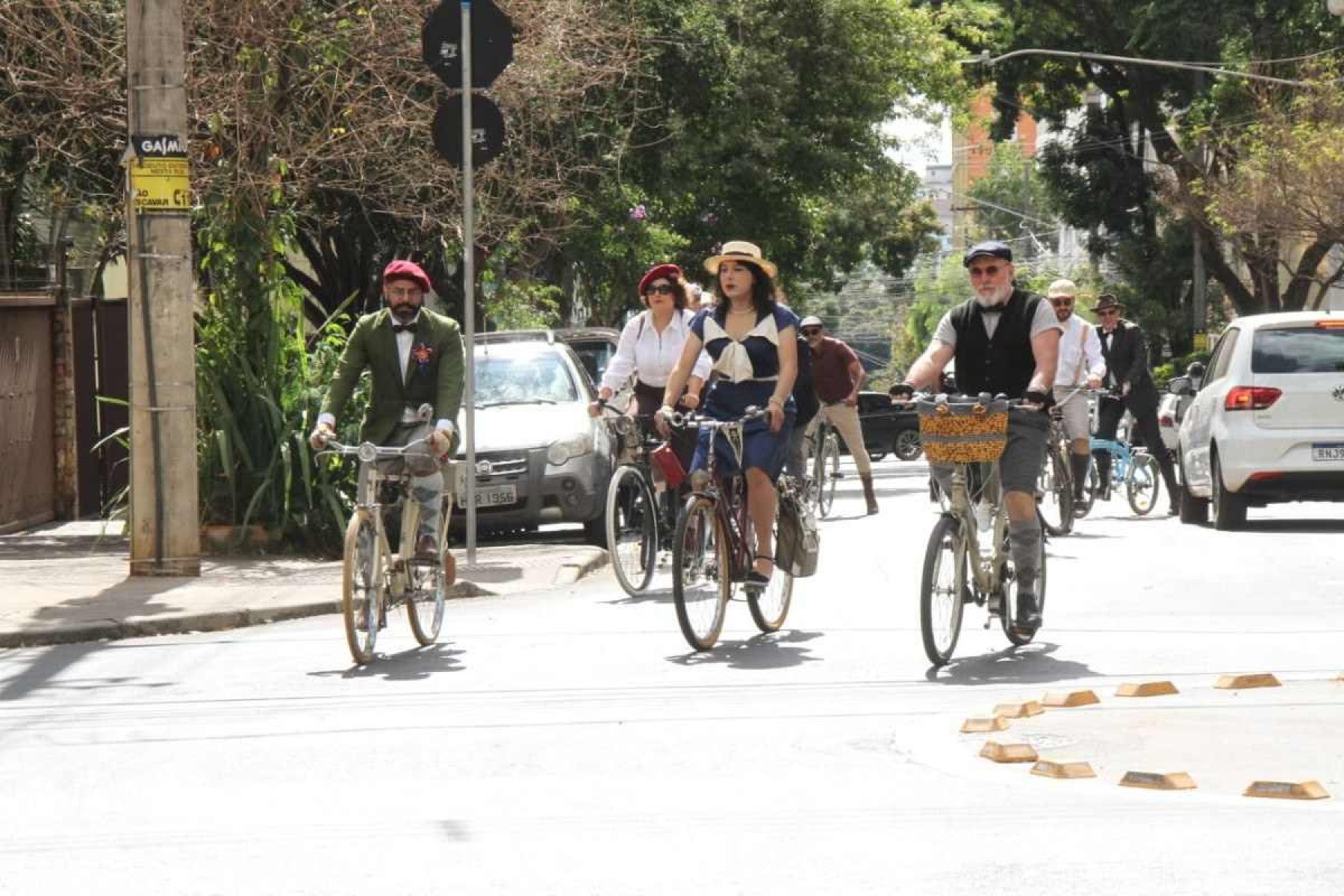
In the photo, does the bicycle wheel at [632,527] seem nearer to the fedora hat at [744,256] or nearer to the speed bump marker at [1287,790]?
the fedora hat at [744,256]

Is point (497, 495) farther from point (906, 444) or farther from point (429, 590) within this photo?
point (906, 444)

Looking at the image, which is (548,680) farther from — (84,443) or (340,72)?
(84,443)

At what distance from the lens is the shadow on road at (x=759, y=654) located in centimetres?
1026

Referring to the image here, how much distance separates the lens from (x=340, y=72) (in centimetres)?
1828

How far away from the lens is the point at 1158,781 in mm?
6906

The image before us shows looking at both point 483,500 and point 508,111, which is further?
point 508,111

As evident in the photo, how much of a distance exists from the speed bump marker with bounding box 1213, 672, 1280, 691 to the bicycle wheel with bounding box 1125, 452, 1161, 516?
11935 millimetres

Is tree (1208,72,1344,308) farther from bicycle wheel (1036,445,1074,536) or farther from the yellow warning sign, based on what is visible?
the yellow warning sign

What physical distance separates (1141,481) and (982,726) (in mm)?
13240

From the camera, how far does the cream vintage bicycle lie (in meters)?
10.2

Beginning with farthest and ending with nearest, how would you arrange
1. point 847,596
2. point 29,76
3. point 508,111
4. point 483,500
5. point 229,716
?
point 508,111
point 29,76
point 483,500
point 847,596
point 229,716

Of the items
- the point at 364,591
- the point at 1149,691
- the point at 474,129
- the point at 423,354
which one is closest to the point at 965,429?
the point at 1149,691

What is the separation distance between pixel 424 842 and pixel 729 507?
4610 millimetres

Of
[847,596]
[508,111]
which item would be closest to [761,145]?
[508,111]
